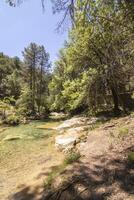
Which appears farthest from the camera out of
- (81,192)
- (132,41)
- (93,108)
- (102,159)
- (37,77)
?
(37,77)

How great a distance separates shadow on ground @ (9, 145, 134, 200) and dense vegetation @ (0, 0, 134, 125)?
9.41ft

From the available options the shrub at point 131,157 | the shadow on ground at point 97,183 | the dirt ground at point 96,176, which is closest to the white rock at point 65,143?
the dirt ground at point 96,176

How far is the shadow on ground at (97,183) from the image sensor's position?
4555mm

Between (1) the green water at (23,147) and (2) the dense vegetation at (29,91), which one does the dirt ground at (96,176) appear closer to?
(1) the green water at (23,147)

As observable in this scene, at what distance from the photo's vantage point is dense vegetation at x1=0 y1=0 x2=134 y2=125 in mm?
6875

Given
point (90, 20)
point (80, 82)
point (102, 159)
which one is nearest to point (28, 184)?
point (102, 159)

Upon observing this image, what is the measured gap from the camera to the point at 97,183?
4.98 meters

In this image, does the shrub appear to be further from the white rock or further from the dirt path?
the white rock

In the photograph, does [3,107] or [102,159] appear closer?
[102,159]

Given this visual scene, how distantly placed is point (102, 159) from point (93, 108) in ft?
32.0

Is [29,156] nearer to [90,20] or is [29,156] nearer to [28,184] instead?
[28,184]

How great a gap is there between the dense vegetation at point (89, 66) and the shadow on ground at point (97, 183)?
287cm

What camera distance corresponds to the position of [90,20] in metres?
8.58

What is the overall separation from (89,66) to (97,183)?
12.9 m
